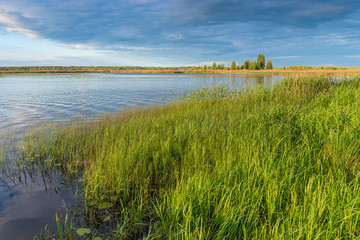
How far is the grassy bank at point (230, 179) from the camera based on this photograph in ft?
8.63

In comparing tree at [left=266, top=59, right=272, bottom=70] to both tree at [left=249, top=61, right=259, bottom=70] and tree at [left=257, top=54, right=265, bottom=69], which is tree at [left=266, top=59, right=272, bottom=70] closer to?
tree at [left=257, top=54, right=265, bottom=69]

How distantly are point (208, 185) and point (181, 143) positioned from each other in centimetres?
250

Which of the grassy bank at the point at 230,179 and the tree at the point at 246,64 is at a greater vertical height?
the tree at the point at 246,64

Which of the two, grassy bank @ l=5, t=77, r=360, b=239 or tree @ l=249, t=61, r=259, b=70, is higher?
tree @ l=249, t=61, r=259, b=70

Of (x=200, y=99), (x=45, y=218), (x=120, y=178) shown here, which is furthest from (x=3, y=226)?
(x=200, y=99)

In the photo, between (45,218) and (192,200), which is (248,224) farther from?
(45,218)

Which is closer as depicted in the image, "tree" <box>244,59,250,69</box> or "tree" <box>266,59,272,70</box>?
"tree" <box>266,59,272,70</box>

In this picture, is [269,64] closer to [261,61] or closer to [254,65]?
[261,61]

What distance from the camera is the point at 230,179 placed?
3518 mm

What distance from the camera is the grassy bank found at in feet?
8.63

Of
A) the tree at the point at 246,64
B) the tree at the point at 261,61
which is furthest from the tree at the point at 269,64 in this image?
the tree at the point at 246,64

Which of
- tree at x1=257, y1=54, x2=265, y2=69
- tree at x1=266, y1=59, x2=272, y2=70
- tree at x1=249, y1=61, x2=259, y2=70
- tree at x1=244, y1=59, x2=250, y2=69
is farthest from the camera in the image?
tree at x1=244, y1=59, x2=250, y2=69

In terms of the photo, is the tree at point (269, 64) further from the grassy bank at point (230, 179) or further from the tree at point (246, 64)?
the grassy bank at point (230, 179)

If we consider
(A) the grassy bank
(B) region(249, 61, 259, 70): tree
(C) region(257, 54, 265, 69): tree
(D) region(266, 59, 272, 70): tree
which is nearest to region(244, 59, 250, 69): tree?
(B) region(249, 61, 259, 70): tree
